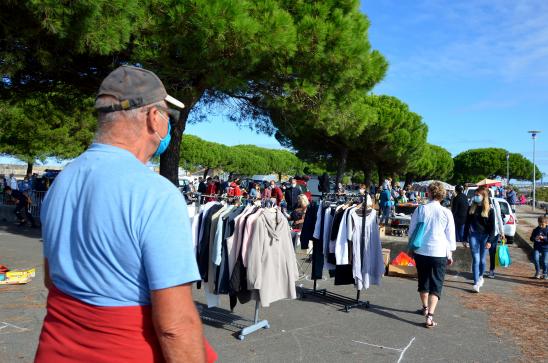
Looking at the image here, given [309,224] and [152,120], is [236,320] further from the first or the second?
[152,120]

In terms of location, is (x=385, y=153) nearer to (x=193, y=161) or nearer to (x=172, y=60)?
(x=172, y=60)

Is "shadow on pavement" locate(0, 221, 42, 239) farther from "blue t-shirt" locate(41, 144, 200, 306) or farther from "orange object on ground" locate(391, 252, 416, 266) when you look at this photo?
"blue t-shirt" locate(41, 144, 200, 306)

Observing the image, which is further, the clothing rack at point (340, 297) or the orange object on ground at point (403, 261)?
the orange object on ground at point (403, 261)

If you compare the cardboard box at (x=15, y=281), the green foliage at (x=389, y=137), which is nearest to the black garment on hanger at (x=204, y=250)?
the cardboard box at (x=15, y=281)

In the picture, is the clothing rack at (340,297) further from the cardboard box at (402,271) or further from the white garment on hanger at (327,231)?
the cardboard box at (402,271)

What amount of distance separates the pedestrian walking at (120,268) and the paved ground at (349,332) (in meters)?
3.55

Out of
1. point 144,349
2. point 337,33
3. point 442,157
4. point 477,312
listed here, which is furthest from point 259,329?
point 442,157

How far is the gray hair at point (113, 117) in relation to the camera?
1570 mm

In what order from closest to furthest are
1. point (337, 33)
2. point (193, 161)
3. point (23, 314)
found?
point (23, 314) < point (337, 33) < point (193, 161)

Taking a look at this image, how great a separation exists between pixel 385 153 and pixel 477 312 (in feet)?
92.5

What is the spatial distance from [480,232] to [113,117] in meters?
8.28

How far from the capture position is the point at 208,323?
5.90 meters

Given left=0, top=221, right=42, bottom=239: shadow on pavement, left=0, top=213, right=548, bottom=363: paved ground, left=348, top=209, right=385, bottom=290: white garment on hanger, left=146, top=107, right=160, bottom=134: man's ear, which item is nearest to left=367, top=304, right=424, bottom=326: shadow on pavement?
left=0, top=213, right=548, bottom=363: paved ground

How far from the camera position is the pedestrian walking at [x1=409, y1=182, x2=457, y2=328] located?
6172 millimetres
